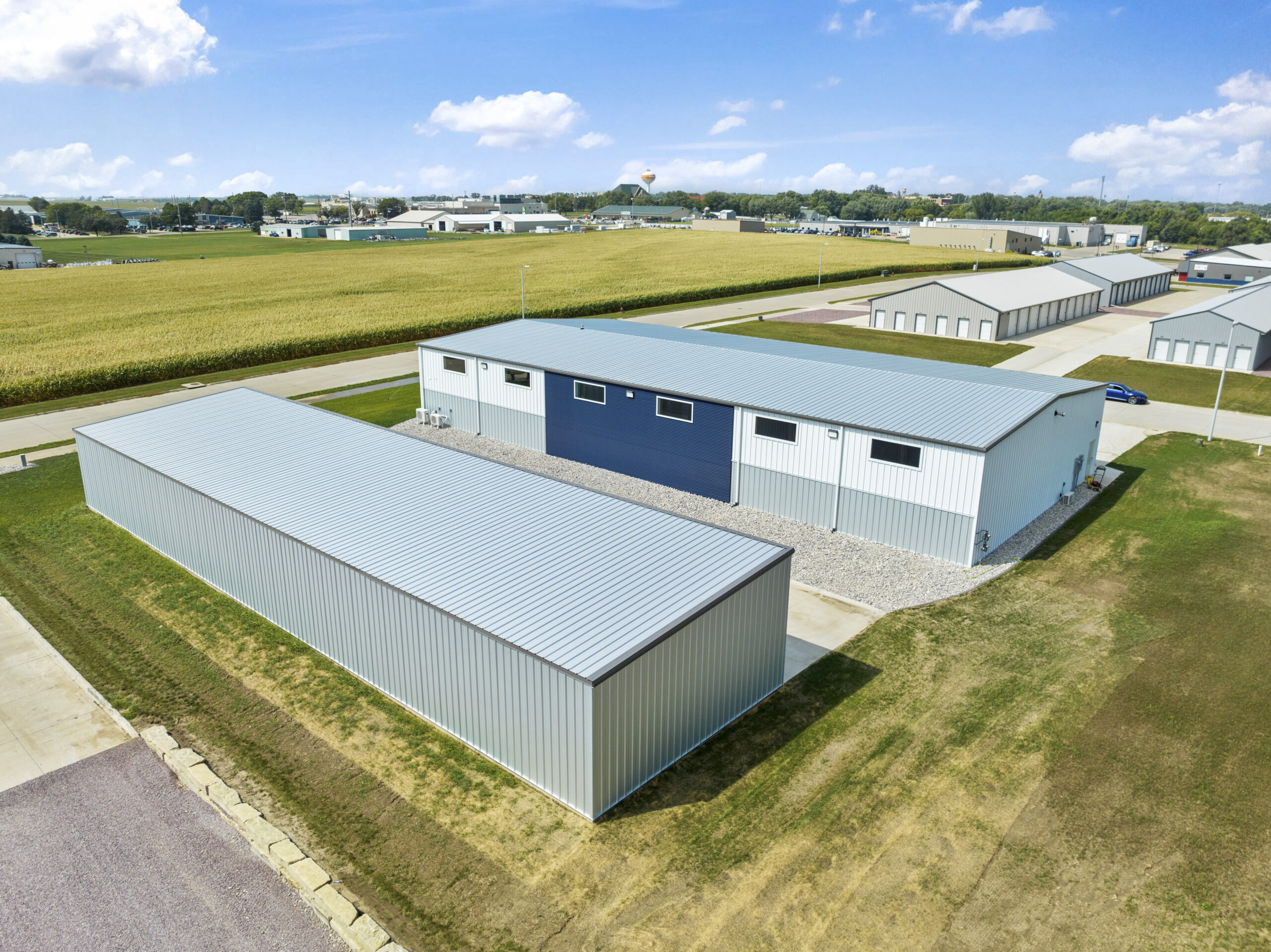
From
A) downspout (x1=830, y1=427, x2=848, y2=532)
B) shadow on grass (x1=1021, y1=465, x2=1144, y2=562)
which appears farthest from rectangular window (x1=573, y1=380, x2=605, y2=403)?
shadow on grass (x1=1021, y1=465, x2=1144, y2=562)

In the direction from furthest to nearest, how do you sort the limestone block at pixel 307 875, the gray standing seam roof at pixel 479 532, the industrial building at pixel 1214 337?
the industrial building at pixel 1214 337 < the gray standing seam roof at pixel 479 532 < the limestone block at pixel 307 875

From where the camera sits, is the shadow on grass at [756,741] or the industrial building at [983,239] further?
Result: the industrial building at [983,239]

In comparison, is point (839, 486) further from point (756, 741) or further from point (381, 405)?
point (381, 405)

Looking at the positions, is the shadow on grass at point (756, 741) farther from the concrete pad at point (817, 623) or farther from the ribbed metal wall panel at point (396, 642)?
the ribbed metal wall panel at point (396, 642)

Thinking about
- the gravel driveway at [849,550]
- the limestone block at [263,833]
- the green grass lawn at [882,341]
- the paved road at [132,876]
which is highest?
the green grass lawn at [882,341]

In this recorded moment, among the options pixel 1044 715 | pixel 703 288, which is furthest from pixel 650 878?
pixel 703 288

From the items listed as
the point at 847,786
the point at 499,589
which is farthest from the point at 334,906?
the point at 847,786

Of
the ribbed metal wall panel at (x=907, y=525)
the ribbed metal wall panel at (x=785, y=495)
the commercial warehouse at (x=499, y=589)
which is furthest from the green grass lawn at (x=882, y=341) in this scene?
the commercial warehouse at (x=499, y=589)

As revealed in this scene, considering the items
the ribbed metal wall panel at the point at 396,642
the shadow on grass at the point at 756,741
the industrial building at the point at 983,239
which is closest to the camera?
the ribbed metal wall panel at the point at 396,642
